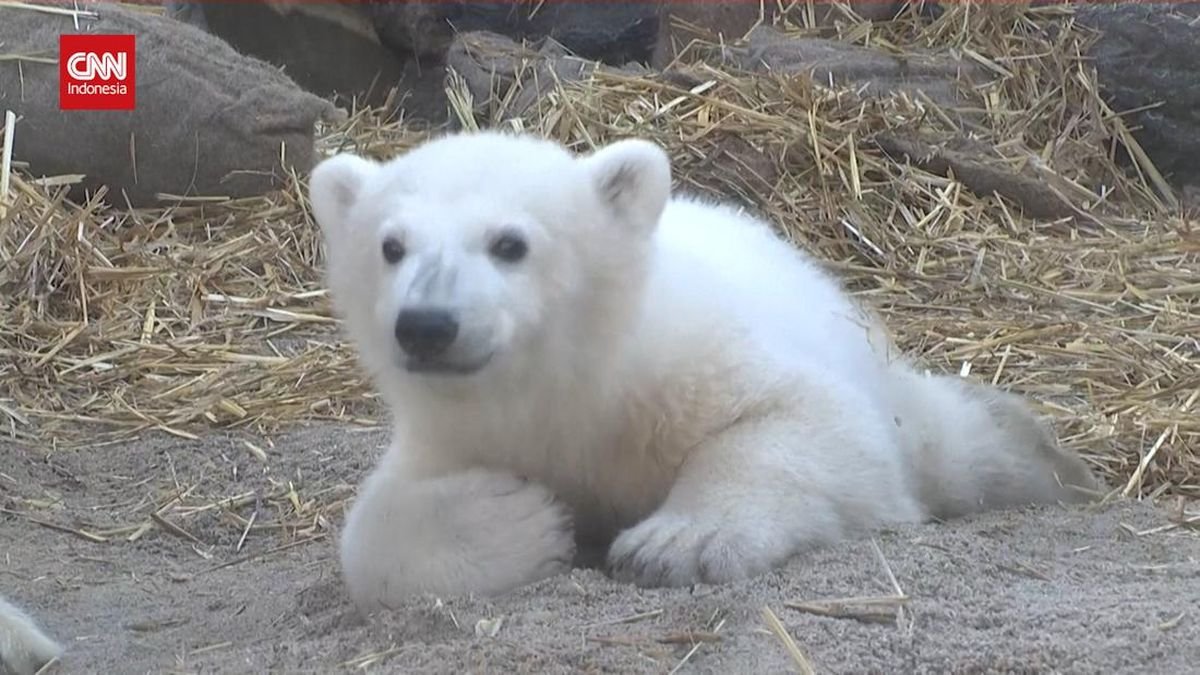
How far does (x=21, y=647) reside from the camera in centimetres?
265

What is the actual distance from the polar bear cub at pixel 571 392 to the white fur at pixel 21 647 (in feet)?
1.71

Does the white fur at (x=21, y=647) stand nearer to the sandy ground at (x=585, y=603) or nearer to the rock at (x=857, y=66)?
the sandy ground at (x=585, y=603)

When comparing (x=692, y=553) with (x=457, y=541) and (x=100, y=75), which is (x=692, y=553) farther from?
(x=100, y=75)

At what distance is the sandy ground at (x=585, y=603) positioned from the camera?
2.17 m

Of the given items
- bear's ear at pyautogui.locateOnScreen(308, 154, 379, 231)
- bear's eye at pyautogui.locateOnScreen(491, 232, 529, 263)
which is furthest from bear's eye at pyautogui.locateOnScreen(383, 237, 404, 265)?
bear's ear at pyautogui.locateOnScreen(308, 154, 379, 231)

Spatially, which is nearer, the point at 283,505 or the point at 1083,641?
the point at 1083,641

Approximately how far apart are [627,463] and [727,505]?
0.33 metres

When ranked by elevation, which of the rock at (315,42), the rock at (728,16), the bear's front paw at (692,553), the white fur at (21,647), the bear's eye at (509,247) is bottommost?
the rock at (315,42)

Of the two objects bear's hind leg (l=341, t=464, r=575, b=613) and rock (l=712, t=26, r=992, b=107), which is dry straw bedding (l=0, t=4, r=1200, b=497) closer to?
rock (l=712, t=26, r=992, b=107)

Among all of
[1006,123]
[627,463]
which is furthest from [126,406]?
[1006,123]

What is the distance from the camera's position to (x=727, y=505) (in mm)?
2686

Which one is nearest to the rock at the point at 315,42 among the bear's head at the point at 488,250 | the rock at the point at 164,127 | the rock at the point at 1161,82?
the rock at the point at 164,127

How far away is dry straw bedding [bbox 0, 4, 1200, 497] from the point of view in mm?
4449

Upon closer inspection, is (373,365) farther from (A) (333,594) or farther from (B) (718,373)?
(B) (718,373)
